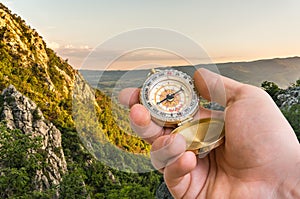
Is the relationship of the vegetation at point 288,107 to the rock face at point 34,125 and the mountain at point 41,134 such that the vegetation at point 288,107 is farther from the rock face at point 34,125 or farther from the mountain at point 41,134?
the rock face at point 34,125

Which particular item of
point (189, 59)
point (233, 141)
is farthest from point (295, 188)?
point (189, 59)

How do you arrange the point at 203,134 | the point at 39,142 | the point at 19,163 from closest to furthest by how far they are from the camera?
1. the point at 203,134
2. the point at 39,142
3. the point at 19,163

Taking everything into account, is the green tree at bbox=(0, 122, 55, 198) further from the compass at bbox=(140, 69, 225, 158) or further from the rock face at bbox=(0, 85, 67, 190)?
the compass at bbox=(140, 69, 225, 158)

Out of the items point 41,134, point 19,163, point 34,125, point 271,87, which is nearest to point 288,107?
point 271,87

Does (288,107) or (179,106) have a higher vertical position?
(179,106)

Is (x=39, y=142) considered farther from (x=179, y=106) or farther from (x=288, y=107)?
(x=179, y=106)

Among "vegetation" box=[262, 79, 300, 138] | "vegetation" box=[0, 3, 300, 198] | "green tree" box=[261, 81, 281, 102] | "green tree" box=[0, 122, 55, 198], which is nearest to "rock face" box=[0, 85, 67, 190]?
"vegetation" box=[0, 3, 300, 198]
